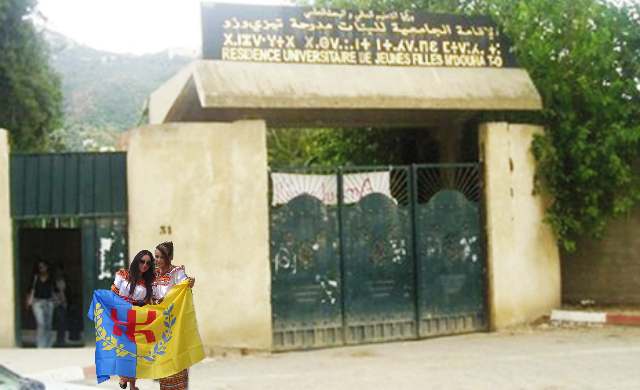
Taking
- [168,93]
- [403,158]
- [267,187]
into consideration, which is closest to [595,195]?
[403,158]

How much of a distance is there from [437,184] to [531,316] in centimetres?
225

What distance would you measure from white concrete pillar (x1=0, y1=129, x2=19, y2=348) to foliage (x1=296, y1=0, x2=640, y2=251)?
6.33 m

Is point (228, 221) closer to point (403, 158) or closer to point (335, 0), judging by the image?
point (403, 158)

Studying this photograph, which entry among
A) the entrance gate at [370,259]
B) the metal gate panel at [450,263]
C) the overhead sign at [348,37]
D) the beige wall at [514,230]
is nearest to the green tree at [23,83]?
the overhead sign at [348,37]

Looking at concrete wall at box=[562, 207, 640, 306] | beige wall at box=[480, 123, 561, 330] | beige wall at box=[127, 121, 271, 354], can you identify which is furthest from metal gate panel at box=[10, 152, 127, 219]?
concrete wall at box=[562, 207, 640, 306]

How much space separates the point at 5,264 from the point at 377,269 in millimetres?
4365

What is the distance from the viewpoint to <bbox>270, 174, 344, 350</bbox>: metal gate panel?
31.1ft

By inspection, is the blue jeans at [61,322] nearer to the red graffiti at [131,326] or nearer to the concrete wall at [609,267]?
the red graffiti at [131,326]

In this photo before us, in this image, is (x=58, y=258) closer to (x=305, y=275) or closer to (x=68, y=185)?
(x=68, y=185)

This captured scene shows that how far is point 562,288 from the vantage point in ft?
39.8

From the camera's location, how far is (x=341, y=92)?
9.64 metres

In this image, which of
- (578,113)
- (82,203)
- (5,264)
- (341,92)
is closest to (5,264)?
(5,264)

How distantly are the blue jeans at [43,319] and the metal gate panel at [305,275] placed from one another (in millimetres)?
2788

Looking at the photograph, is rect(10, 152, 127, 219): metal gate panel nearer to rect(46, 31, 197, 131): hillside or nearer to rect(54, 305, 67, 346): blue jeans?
rect(54, 305, 67, 346): blue jeans
